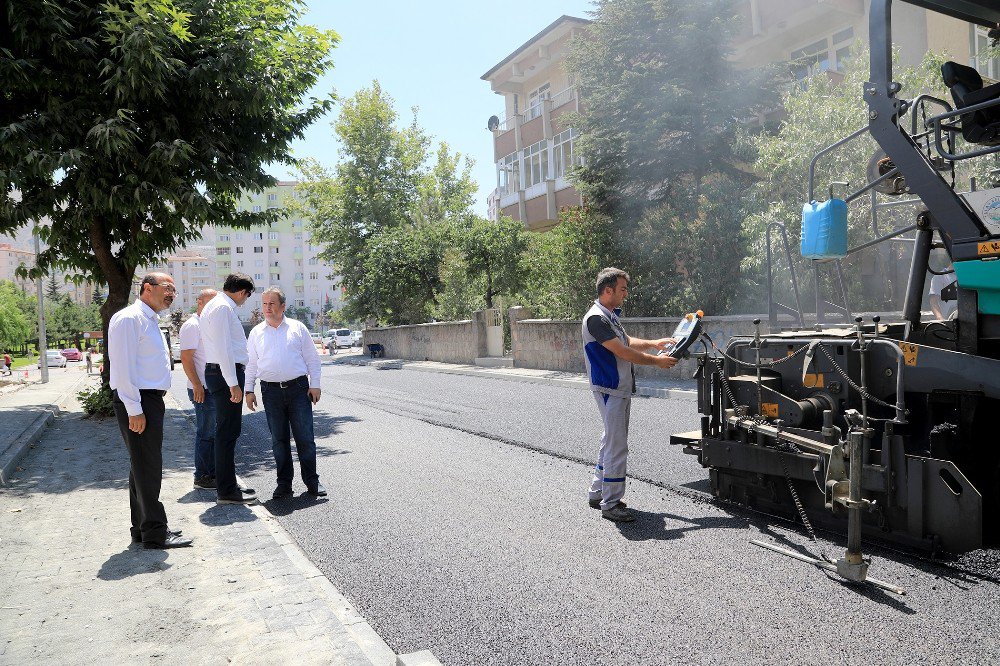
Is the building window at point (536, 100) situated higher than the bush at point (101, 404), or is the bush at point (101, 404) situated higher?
the building window at point (536, 100)

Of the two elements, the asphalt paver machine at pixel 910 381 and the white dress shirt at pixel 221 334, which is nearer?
the asphalt paver machine at pixel 910 381

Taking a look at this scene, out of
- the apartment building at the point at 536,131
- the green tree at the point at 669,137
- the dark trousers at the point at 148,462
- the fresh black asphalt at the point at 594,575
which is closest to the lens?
the fresh black asphalt at the point at 594,575

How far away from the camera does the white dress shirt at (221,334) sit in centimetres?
660

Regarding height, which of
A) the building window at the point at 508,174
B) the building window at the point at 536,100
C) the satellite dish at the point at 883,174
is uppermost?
the building window at the point at 536,100

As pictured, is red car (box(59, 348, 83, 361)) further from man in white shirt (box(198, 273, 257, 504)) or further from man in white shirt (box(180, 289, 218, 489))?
man in white shirt (box(198, 273, 257, 504))

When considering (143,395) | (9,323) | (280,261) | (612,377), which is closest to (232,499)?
(143,395)

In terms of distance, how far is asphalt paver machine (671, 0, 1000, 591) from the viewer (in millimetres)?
4191

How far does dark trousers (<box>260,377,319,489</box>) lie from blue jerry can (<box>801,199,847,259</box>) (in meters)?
4.34

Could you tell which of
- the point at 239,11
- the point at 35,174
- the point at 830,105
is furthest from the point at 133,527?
the point at 830,105

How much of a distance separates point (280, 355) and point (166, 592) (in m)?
2.63

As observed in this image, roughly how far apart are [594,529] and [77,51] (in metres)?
9.52

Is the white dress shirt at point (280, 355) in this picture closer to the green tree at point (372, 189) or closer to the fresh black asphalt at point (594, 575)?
the fresh black asphalt at point (594, 575)

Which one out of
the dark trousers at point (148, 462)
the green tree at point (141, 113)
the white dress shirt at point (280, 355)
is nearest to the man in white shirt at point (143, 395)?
the dark trousers at point (148, 462)

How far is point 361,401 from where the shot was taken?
15789mm
